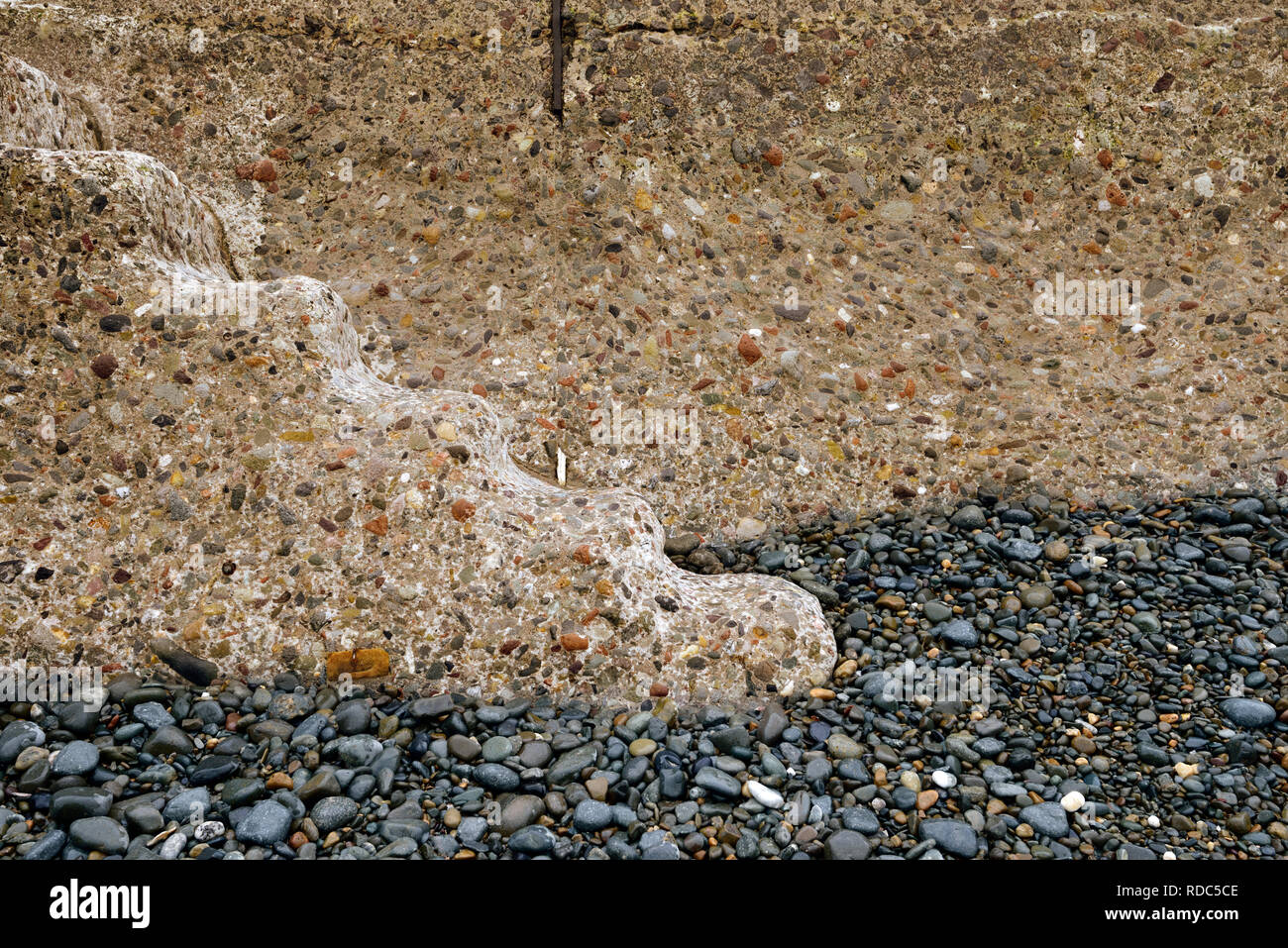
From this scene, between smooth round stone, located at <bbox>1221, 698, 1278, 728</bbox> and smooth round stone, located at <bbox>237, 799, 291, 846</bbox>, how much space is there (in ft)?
17.3

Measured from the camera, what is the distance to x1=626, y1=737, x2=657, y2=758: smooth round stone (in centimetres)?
513

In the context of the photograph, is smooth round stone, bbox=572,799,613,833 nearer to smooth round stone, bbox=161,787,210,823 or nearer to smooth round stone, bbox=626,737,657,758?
smooth round stone, bbox=626,737,657,758

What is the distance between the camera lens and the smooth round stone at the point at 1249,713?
17.5 feet

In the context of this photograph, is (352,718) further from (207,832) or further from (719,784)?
(719,784)

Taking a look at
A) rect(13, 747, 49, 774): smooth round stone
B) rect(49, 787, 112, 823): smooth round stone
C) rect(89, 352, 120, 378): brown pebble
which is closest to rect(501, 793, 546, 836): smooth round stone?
rect(49, 787, 112, 823): smooth round stone

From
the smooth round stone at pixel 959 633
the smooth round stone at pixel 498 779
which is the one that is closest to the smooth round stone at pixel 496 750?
the smooth round stone at pixel 498 779

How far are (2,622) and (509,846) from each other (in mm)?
3453

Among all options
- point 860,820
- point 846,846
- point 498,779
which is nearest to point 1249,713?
point 860,820

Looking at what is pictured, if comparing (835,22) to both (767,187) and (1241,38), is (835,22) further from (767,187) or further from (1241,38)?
(1241,38)

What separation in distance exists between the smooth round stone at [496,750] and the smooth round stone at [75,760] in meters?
1.98

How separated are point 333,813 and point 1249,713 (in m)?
5.13

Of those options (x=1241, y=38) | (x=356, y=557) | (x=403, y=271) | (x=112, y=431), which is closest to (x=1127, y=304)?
(x=1241, y=38)

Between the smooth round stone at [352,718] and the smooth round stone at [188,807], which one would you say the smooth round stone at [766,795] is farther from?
the smooth round stone at [188,807]

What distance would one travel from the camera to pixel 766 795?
4.77 m
